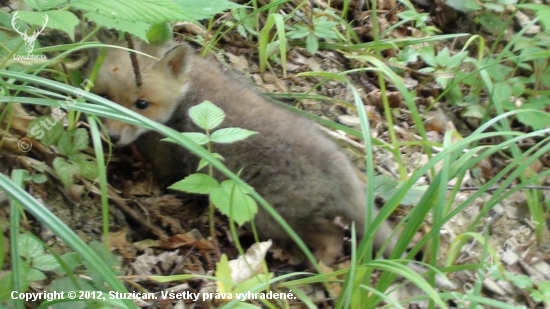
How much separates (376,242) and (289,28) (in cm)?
185

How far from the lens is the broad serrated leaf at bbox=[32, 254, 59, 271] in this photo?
1906 millimetres

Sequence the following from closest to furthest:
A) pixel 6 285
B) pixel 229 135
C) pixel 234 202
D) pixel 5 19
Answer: pixel 6 285, pixel 234 202, pixel 229 135, pixel 5 19

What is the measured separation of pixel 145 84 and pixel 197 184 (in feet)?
3.55

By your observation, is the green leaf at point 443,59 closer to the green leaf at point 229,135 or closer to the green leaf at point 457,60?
the green leaf at point 457,60

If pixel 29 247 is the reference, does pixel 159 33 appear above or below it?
above

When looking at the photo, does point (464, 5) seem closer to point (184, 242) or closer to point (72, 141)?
point (184, 242)

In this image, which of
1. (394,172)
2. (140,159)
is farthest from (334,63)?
(140,159)

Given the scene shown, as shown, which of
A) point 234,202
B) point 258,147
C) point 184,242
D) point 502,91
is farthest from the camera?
point 502,91

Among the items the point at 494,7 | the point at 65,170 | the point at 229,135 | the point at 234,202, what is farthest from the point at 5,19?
the point at 494,7

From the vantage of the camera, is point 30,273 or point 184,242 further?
point 184,242

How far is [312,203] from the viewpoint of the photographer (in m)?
2.71

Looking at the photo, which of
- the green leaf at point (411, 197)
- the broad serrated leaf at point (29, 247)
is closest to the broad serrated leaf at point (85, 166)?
the broad serrated leaf at point (29, 247)

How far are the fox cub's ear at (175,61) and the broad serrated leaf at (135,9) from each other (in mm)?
914

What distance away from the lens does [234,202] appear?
2.11m
